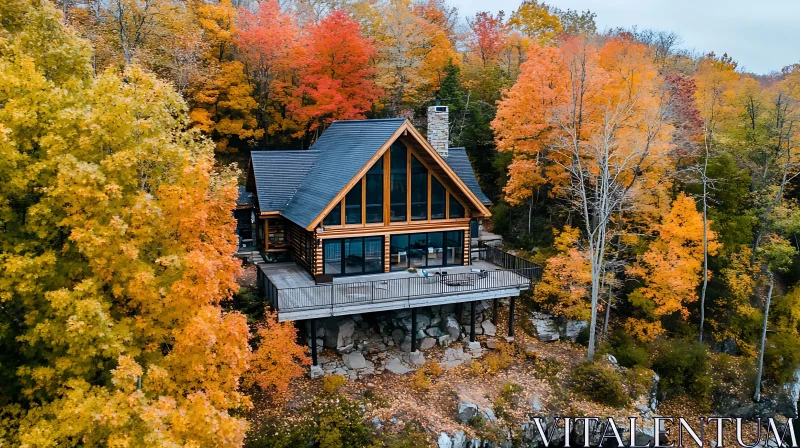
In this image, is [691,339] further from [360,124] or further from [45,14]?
[45,14]

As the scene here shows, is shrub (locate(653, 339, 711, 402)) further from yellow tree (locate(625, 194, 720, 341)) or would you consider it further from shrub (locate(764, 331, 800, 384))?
shrub (locate(764, 331, 800, 384))

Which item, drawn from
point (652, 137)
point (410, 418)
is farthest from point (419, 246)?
point (652, 137)

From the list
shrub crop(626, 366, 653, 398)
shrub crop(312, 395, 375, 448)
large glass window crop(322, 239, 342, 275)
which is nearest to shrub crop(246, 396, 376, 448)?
shrub crop(312, 395, 375, 448)

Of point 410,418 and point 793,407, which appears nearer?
point 410,418

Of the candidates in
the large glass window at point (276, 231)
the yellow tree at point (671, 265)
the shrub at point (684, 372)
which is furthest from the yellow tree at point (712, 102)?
the large glass window at point (276, 231)

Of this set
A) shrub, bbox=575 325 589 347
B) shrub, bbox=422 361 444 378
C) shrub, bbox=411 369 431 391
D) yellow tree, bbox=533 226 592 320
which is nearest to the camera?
shrub, bbox=411 369 431 391

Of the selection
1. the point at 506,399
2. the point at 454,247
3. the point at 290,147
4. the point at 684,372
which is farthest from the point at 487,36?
the point at 506,399
